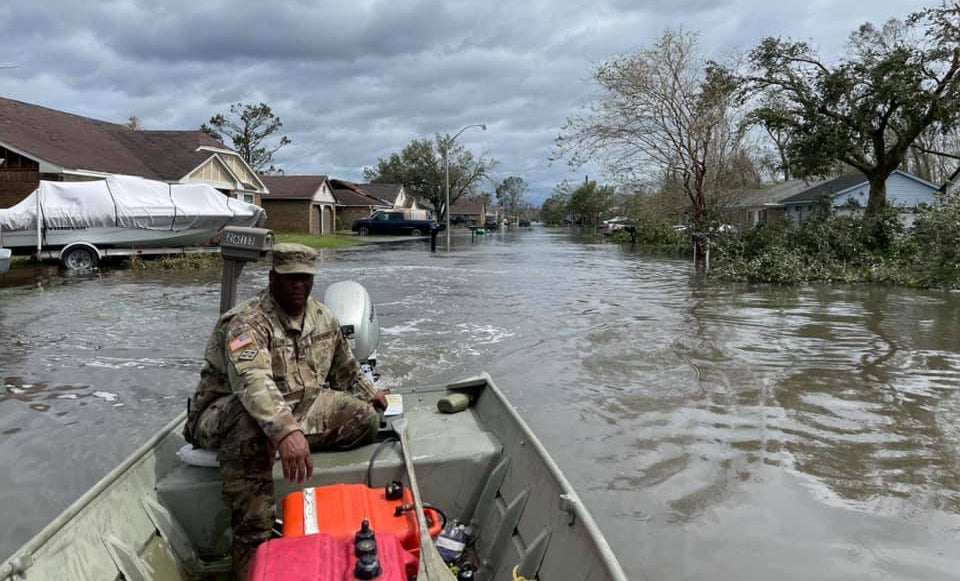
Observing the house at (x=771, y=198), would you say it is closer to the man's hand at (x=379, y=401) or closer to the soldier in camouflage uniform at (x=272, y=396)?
the man's hand at (x=379, y=401)

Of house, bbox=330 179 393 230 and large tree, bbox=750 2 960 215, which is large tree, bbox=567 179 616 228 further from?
large tree, bbox=750 2 960 215

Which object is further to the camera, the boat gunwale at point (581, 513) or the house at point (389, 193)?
the house at point (389, 193)

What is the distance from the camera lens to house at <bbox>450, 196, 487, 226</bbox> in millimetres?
104463

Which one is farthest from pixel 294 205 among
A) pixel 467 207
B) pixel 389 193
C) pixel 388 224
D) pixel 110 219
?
pixel 467 207

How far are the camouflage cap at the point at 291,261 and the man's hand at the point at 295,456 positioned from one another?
850mm

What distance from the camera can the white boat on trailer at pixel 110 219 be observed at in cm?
1923

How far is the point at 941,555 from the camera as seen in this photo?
172 inches

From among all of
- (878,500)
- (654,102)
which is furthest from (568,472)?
(654,102)

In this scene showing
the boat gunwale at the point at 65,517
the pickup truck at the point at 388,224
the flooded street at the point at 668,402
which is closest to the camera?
the boat gunwale at the point at 65,517

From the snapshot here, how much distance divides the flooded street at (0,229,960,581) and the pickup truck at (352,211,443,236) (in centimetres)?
3552

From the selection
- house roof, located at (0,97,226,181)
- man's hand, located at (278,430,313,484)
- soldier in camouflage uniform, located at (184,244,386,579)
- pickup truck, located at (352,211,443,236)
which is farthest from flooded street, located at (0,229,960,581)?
pickup truck, located at (352,211,443,236)

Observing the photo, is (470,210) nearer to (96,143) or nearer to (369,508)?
(96,143)

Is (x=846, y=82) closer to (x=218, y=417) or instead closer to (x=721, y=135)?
(x=721, y=135)

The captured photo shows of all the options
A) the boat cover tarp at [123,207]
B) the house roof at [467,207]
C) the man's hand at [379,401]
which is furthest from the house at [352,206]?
the man's hand at [379,401]
